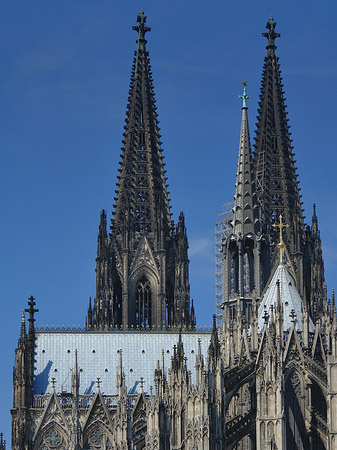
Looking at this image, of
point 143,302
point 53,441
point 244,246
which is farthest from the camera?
point 143,302

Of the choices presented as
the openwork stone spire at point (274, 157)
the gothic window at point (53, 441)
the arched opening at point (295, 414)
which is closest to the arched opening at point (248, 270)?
the openwork stone spire at point (274, 157)

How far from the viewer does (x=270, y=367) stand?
221ft

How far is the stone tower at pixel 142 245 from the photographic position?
96688 mm

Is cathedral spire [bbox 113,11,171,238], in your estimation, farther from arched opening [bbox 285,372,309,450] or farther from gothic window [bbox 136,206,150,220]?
arched opening [bbox 285,372,309,450]

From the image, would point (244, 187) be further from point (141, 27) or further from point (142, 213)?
point (141, 27)

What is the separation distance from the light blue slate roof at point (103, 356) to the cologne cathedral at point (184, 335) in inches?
3.2

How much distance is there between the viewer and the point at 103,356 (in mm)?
87812

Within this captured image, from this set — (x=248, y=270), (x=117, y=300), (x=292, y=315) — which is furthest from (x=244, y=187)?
(x=292, y=315)

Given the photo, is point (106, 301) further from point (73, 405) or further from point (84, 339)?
point (73, 405)

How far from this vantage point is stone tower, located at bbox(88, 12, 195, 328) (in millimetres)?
96688

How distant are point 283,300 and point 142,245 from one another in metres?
27.5

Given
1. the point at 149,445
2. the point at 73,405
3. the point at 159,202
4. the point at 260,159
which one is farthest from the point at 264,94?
the point at 149,445

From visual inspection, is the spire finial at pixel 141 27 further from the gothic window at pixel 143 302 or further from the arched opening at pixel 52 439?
the arched opening at pixel 52 439

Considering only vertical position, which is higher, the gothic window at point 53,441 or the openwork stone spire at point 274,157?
the openwork stone spire at point 274,157
